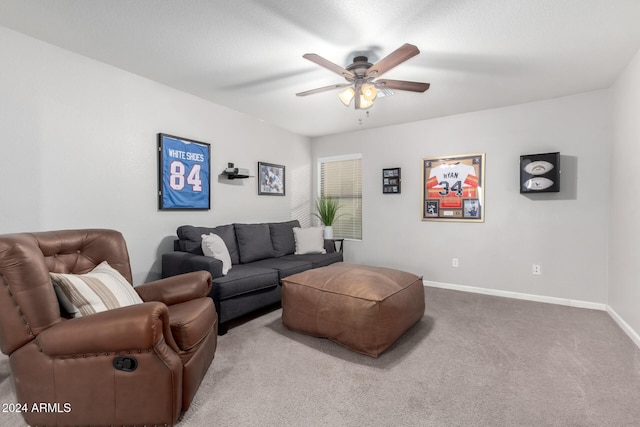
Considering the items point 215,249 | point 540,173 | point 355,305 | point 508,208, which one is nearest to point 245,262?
point 215,249

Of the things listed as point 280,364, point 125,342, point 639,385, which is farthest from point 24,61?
point 639,385

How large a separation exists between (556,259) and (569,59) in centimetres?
217

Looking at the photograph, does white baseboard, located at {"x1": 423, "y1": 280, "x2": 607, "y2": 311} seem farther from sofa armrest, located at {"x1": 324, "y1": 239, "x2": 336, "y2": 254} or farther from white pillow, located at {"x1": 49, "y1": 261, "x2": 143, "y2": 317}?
white pillow, located at {"x1": 49, "y1": 261, "x2": 143, "y2": 317}

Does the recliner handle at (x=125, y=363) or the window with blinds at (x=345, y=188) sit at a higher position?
the window with blinds at (x=345, y=188)

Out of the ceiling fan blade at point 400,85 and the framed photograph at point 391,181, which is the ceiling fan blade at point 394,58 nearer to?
the ceiling fan blade at point 400,85

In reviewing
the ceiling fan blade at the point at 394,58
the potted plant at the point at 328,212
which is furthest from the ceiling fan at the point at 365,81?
the potted plant at the point at 328,212

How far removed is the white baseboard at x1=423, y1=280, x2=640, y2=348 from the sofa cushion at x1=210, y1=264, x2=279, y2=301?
245cm

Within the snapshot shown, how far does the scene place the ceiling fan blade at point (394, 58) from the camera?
199cm

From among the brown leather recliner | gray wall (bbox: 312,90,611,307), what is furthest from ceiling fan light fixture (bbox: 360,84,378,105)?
the brown leather recliner

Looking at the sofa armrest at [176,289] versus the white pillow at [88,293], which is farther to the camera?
the sofa armrest at [176,289]

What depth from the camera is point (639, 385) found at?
Result: 6.20ft

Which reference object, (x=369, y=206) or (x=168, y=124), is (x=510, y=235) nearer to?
(x=369, y=206)

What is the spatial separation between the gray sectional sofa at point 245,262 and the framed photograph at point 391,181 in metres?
1.27

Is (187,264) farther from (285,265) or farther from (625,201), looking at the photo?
(625,201)
